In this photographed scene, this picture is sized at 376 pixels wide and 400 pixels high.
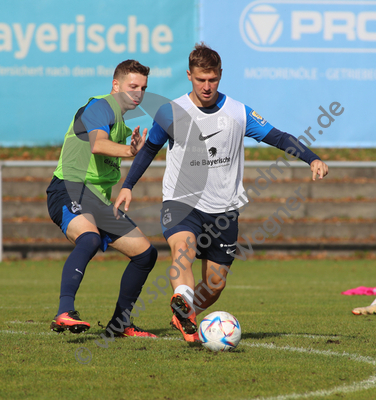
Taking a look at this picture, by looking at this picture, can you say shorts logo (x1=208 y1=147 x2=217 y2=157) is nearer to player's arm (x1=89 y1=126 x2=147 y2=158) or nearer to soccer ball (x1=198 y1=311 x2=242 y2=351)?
player's arm (x1=89 y1=126 x2=147 y2=158)

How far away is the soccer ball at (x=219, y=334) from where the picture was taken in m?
3.87

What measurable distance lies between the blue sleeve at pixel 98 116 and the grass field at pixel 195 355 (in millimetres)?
1641

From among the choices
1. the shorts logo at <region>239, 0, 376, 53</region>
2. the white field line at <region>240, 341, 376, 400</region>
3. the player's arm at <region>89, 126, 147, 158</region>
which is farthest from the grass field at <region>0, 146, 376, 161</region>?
the white field line at <region>240, 341, 376, 400</region>

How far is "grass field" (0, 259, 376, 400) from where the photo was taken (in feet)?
9.79

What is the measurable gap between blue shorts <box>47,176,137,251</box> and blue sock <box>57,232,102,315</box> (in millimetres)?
196

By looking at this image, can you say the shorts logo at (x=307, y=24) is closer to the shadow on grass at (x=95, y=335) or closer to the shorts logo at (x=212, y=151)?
the shorts logo at (x=212, y=151)

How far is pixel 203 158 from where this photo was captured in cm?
448

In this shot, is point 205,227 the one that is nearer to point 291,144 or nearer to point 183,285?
point 183,285

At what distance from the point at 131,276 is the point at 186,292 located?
834 mm

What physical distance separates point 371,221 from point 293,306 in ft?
21.7

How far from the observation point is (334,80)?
1167cm

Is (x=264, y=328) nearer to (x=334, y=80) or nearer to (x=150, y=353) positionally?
(x=150, y=353)

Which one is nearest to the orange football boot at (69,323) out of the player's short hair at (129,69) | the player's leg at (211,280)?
the player's leg at (211,280)

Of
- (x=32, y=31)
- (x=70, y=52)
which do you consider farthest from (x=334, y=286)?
(x=32, y=31)
